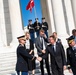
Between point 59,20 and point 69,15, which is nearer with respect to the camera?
point 59,20

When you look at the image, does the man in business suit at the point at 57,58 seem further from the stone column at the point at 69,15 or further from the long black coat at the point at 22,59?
the stone column at the point at 69,15

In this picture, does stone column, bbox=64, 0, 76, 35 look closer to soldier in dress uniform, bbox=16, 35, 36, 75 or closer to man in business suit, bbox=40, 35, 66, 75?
man in business suit, bbox=40, 35, 66, 75

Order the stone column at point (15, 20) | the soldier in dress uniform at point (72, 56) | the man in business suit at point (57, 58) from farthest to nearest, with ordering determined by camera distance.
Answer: the stone column at point (15, 20)
the soldier in dress uniform at point (72, 56)
the man in business suit at point (57, 58)

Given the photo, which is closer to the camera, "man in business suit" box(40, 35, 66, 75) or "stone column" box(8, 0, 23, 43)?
"man in business suit" box(40, 35, 66, 75)

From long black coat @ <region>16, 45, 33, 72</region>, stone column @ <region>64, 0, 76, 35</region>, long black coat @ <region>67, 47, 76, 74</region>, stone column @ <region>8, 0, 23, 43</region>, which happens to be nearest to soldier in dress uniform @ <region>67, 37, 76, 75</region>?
long black coat @ <region>67, 47, 76, 74</region>

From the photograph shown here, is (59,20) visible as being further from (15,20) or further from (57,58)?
(57,58)

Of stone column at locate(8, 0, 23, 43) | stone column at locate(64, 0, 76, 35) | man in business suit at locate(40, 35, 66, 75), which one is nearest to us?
man in business suit at locate(40, 35, 66, 75)

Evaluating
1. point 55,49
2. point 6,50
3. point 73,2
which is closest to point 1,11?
point 6,50

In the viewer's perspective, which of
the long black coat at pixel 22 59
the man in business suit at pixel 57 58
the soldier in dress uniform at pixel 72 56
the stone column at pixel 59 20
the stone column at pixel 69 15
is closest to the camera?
the long black coat at pixel 22 59

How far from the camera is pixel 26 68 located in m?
11.4

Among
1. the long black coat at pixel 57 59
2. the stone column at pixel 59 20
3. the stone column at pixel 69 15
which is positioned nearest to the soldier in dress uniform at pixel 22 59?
the long black coat at pixel 57 59

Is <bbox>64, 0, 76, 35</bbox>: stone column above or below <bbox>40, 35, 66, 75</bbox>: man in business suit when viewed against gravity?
above

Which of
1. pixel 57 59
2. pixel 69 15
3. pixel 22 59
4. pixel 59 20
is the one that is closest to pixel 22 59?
pixel 22 59

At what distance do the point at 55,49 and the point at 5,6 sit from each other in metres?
21.6
